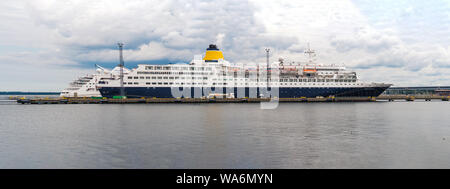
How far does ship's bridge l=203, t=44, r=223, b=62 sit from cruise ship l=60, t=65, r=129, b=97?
20288 millimetres

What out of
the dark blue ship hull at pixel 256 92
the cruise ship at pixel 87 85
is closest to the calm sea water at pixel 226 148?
the dark blue ship hull at pixel 256 92

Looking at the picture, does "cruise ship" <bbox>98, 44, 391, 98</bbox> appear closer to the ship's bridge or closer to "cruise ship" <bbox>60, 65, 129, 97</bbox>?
the ship's bridge

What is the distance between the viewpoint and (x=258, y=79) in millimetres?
78688

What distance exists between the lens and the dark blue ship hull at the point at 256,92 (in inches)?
2852

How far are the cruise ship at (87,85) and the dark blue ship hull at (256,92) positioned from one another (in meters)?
7.60

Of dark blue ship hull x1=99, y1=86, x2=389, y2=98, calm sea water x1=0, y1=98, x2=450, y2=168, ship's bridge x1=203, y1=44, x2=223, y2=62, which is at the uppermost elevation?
ship's bridge x1=203, y1=44, x2=223, y2=62

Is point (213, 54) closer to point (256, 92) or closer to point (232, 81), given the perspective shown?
point (232, 81)

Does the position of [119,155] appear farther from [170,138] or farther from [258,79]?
[258,79]

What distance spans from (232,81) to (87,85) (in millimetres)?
37406

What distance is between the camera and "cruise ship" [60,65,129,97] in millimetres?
80738

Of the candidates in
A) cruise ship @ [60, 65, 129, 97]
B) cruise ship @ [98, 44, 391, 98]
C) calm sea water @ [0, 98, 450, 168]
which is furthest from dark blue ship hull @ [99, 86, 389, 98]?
calm sea water @ [0, 98, 450, 168]

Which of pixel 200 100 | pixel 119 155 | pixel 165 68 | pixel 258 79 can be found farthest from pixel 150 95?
pixel 119 155

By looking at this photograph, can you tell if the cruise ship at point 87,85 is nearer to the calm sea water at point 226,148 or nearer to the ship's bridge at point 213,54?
the ship's bridge at point 213,54
